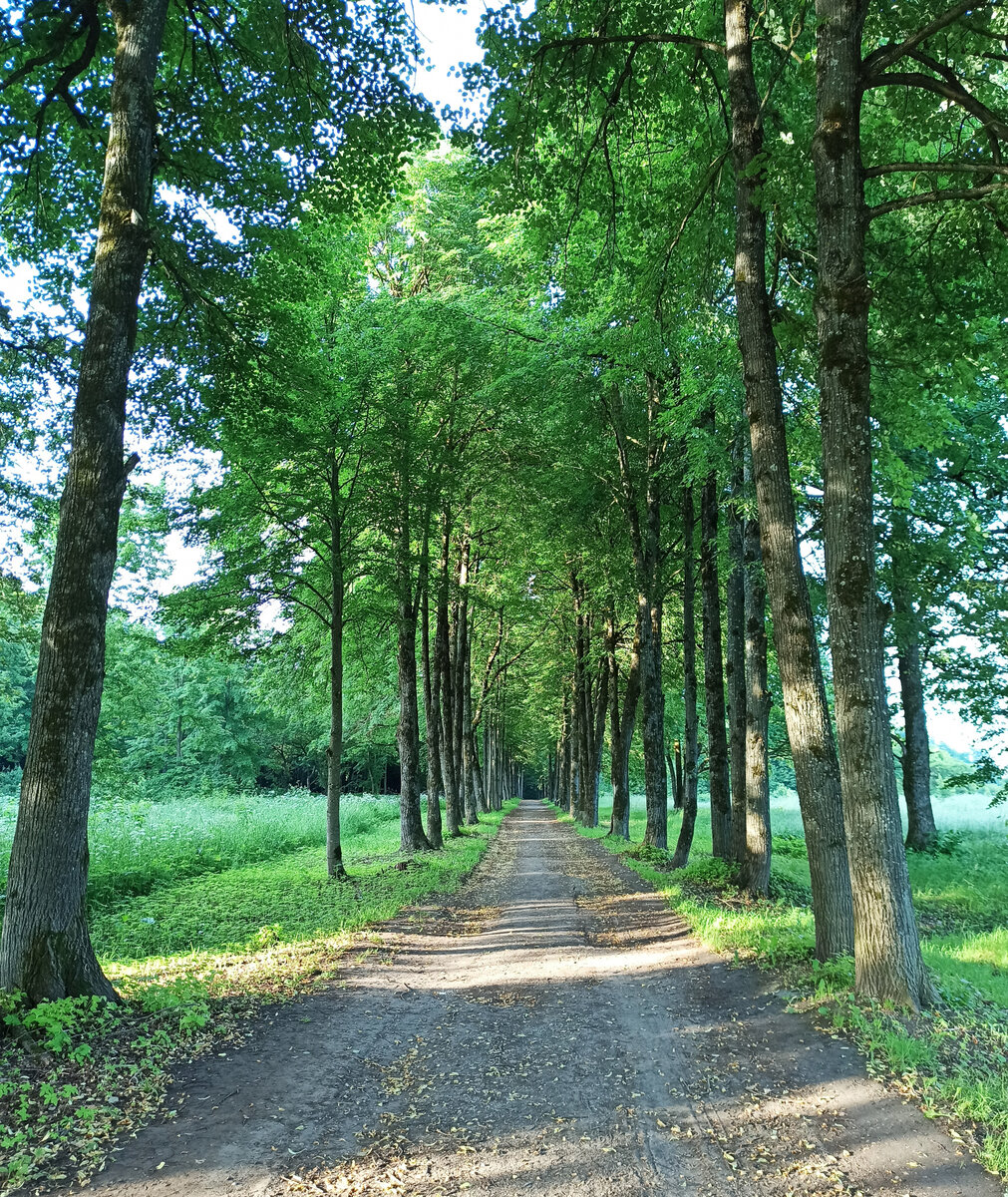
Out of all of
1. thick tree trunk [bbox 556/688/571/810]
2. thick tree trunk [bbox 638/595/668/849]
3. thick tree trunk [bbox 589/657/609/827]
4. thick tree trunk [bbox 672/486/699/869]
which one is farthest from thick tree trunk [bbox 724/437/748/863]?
thick tree trunk [bbox 556/688/571/810]

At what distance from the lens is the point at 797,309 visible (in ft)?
33.1

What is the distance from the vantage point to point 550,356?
616 inches

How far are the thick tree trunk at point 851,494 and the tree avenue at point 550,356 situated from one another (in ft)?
0.10

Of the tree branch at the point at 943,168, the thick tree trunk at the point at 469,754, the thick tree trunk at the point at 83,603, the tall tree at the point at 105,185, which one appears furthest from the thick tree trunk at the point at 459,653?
the tree branch at the point at 943,168

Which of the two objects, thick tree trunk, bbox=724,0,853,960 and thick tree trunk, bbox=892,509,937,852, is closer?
thick tree trunk, bbox=724,0,853,960

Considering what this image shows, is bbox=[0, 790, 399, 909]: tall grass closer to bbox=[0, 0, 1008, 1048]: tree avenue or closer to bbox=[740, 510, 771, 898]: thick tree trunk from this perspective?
bbox=[0, 0, 1008, 1048]: tree avenue

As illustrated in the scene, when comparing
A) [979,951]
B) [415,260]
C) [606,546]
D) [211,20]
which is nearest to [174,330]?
[211,20]

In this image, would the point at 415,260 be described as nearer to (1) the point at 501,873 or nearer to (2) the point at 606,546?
(2) the point at 606,546

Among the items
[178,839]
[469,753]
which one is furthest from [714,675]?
[469,753]

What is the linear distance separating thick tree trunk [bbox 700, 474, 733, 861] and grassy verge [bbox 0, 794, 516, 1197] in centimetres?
547

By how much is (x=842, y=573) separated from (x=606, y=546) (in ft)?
50.0

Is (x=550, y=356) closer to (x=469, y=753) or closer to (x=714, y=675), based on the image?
(x=714, y=675)

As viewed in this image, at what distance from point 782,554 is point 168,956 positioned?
7881mm

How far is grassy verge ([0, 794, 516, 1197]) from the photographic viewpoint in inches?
162
